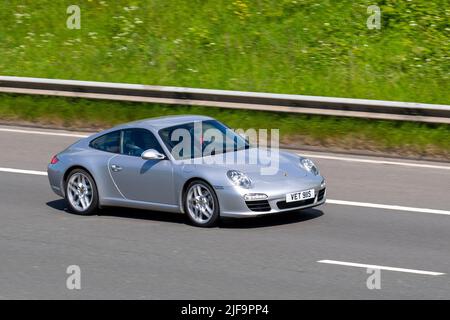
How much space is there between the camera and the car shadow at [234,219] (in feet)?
42.6

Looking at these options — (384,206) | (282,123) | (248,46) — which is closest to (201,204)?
(384,206)

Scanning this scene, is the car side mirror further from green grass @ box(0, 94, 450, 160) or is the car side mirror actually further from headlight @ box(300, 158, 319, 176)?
green grass @ box(0, 94, 450, 160)

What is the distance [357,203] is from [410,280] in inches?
158

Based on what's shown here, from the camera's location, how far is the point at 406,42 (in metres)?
21.2

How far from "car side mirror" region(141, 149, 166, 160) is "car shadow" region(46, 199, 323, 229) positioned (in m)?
0.86

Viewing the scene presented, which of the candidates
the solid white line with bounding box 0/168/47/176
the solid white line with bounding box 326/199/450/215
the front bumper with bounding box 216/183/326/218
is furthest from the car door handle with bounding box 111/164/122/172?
the solid white line with bounding box 0/168/47/176

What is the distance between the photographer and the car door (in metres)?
13.0

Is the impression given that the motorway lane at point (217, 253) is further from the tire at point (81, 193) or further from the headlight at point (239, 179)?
the headlight at point (239, 179)

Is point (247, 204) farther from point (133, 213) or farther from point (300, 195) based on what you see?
point (133, 213)

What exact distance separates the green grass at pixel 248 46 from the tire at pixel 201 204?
7.52 metres

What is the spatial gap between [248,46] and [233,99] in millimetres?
3324

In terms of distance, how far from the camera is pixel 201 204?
502 inches

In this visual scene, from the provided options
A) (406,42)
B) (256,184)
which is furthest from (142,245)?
(406,42)
